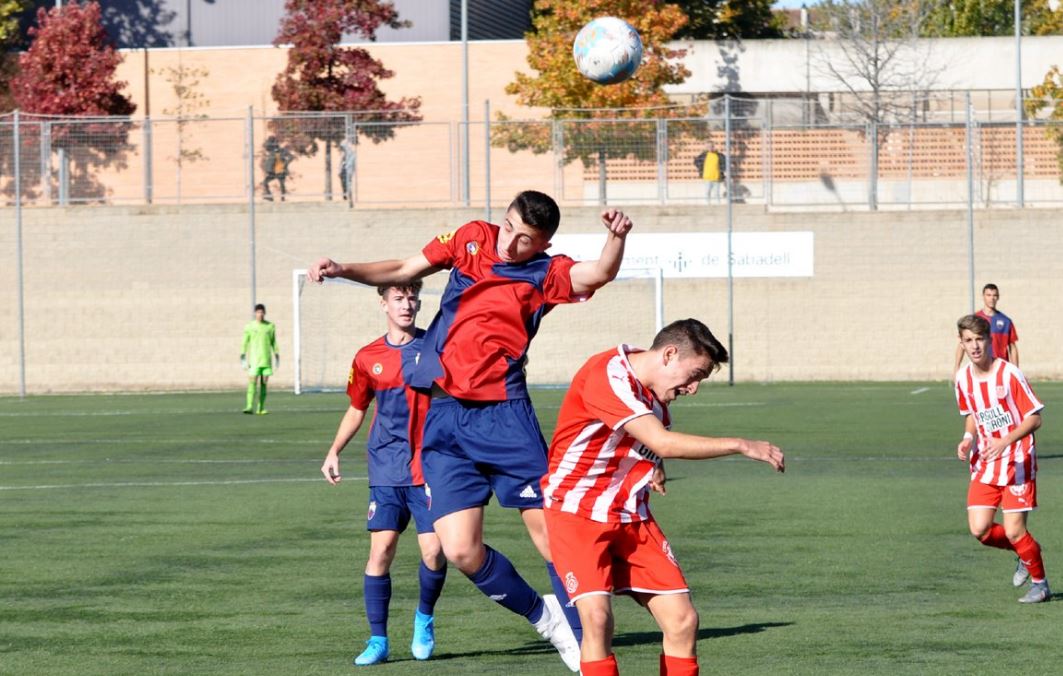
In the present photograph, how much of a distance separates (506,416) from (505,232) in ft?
2.83

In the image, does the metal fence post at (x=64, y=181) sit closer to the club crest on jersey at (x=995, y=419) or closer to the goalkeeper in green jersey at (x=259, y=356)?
the goalkeeper in green jersey at (x=259, y=356)

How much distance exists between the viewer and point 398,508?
27.9 ft

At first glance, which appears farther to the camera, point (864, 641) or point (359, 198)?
point (359, 198)

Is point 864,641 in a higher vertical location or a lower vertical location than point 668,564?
lower

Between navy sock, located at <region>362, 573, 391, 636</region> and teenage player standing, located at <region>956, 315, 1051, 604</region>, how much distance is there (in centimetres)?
394

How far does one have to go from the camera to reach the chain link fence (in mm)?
35906

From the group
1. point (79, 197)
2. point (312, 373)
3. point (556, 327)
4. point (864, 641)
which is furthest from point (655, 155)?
point (864, 641)

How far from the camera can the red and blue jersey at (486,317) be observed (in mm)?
7531

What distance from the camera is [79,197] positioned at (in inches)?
1438

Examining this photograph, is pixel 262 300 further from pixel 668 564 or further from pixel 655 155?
pixel 668 564

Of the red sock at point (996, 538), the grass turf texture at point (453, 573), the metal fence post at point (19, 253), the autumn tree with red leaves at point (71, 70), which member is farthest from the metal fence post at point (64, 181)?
the red sock at point (996, 538)

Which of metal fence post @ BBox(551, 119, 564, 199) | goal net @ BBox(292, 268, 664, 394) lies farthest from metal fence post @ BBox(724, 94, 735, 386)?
metal fence post @ BBox(551, 119, 564, 199)

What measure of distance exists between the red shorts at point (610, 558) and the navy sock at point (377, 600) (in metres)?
2.17

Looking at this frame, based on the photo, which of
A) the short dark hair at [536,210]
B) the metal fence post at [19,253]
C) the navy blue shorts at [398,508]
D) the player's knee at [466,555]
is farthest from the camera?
the metal fence post at [19,253]
